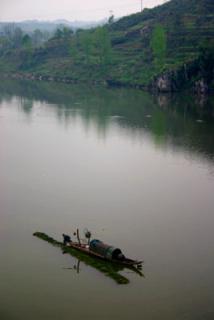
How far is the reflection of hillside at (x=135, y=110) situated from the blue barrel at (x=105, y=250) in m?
35.0

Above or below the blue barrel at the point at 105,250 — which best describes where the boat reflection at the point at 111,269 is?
below

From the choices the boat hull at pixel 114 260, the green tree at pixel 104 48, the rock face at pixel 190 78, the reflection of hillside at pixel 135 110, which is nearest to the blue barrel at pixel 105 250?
the boat hull at pixel 114 260

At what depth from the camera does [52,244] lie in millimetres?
39844

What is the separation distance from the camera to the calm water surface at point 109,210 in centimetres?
3275

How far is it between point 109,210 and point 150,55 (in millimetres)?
120760

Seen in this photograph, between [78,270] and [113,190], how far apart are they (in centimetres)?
1868

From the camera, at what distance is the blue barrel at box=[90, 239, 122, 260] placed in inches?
1426

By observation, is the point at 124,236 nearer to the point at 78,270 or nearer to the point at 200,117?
the point at 78,270

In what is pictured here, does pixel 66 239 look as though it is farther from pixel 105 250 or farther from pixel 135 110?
pixel 135 110

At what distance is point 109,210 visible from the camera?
48.1 meters

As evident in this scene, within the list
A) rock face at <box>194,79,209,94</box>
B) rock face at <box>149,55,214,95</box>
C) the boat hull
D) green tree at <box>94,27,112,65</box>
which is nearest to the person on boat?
the boat hull

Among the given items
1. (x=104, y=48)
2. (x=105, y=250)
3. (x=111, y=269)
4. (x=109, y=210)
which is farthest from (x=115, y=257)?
(x=104, y=48)

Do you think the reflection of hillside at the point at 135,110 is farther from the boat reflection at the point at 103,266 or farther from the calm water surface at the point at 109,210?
the boat reflection at the point at 103,266

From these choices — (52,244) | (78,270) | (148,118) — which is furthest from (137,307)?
(148,118)
